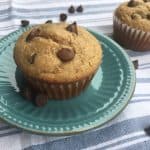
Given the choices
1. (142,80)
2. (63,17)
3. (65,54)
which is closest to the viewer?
(65,54)

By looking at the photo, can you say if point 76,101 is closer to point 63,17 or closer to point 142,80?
point 142,80

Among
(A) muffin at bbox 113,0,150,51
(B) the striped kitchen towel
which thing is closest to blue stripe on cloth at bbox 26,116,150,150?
(B) the striped kitchen towel

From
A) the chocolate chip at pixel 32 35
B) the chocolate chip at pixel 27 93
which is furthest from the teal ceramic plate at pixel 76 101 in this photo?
the chocolate chip at pixel 32 35

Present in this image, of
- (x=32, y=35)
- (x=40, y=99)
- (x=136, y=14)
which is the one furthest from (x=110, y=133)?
(x=136, y=14)

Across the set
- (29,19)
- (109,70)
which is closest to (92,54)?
(109,70)

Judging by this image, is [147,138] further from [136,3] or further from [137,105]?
[136,3]
